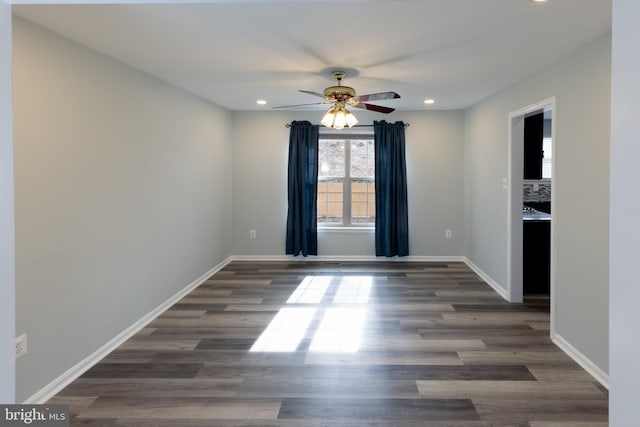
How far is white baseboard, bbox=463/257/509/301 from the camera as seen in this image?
4.39 metres

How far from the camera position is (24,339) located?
226cm

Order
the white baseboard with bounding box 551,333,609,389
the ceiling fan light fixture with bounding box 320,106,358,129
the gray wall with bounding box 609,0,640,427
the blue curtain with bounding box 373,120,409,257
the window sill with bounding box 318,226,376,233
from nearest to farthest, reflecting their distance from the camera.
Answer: the gray wall with bounding box 609,0,640,427
the white baseboard with bounding box 551,333,609,389
the ceiling fan light fixture with bounding box 320,106,358,129
the blue curtain with bounding box 373,120,409,257
the window sill with bounding box 318,226,376,233

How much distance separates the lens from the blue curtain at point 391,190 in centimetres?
600

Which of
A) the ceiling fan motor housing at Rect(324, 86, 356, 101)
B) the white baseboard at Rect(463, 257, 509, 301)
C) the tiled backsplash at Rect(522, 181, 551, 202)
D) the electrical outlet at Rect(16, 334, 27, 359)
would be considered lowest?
the white baseboard at Rect(463, 257, 509, 301)

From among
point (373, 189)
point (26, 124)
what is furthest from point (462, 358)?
point (373, 189)

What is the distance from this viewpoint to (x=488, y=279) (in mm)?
4961

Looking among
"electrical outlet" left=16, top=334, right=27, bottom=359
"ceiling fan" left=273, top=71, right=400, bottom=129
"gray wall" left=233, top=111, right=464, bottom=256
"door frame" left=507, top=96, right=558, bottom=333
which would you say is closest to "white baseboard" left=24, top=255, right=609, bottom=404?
"door frame" left=507, top=96, right=558, bottom=333

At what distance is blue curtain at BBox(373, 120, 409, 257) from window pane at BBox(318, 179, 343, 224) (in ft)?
2.19

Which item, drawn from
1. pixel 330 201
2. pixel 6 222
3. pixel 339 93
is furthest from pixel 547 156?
pixel 6 222

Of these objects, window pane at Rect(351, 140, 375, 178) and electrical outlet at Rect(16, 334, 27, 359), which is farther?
window pane at Rect(351, 140, 375, 178)

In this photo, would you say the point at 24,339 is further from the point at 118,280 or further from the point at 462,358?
the point at 462,358

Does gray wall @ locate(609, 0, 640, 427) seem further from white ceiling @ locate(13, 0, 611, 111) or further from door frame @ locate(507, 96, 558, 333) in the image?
door frame @ locate(507, 96, 558, 333)

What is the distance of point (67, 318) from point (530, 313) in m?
3.97

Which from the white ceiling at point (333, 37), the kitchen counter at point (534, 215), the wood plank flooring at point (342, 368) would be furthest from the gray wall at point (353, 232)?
the white ceiling at point (333, 37)
